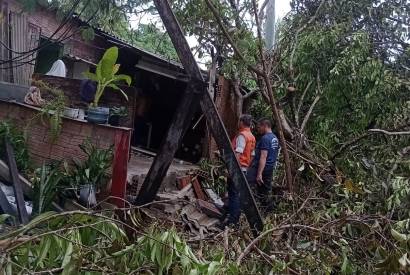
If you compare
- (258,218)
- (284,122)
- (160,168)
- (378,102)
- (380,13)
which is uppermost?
(380,13)

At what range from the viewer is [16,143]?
623cm

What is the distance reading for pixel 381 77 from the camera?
8.08 metres

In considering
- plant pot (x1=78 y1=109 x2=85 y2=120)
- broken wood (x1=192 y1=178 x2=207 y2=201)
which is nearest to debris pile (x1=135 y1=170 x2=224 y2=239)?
broken wood (x1=192 y1=178 x2=207 y2=201)

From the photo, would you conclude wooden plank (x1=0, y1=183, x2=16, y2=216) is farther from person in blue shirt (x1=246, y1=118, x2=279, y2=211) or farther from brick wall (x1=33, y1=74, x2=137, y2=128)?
person in blue shirt (x1=246, y1=118, x2=279, y2=211)

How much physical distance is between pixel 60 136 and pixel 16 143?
1.87 ft

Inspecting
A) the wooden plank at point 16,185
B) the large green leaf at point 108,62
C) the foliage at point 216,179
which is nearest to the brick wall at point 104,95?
the large green leaf at point 108,62

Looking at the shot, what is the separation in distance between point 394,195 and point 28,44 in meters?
7.02

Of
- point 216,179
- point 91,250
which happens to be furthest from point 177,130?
point 216,179

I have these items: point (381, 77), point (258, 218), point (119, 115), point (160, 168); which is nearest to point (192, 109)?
point (160, 168)

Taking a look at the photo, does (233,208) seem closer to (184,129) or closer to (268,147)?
(268,147)

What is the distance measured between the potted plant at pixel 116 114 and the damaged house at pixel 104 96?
158 millimetres

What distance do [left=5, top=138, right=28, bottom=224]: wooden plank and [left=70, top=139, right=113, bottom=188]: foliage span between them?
61 centimetres

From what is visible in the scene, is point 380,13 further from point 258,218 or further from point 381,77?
point 258,218

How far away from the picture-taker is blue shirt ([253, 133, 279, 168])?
257 inches
